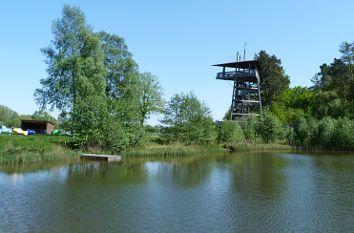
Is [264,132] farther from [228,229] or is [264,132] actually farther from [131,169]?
[228,229]

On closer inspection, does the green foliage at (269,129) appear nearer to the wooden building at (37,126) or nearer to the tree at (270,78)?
the tree at (270,78)

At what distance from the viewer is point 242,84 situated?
72.8 metres

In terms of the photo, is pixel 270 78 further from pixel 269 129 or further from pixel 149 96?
pixel 149 96

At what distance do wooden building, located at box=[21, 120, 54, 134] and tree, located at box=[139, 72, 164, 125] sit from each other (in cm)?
1651

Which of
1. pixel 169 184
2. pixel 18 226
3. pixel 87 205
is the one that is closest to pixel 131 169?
pixel 169 184

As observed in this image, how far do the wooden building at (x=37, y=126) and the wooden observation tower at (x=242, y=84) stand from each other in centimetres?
2984

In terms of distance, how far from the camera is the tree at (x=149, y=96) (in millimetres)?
55125

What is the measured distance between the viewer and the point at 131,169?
29.9m

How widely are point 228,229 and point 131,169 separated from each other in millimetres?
17039

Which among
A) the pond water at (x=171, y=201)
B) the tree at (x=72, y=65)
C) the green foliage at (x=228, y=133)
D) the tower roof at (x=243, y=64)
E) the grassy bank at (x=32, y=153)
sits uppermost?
the tower roof at (x=243, y=64)

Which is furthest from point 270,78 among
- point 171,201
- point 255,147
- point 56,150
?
point 171,201

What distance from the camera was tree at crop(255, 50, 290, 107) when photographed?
78250 millimetres

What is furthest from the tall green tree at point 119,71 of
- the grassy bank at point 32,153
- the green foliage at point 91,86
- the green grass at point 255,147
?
the grassy bank at point 32,153

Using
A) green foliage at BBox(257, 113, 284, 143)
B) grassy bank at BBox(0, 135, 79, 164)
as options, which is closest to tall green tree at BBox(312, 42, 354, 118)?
green foliage at BBox(257, 113, 284, 143)
